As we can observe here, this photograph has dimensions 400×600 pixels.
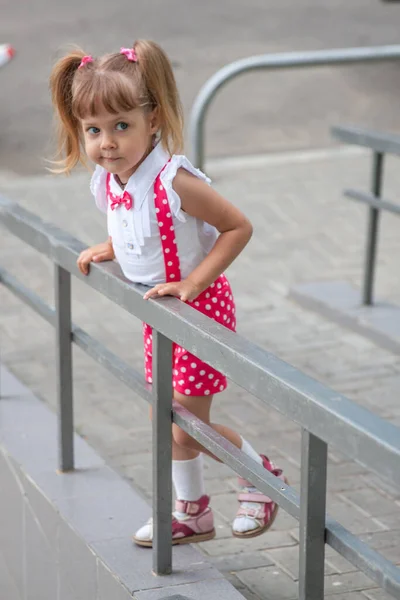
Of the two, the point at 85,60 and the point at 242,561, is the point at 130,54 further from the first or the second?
the point at 242,561

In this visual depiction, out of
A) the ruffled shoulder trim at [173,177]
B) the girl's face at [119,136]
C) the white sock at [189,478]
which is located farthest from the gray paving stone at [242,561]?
→ the girl's face at [119,136]

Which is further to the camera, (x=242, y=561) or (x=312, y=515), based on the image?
(x=242, y=561)

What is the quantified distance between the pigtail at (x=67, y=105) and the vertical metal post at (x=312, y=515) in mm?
1402

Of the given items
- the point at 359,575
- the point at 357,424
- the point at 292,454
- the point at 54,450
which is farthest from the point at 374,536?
the point at 357,424

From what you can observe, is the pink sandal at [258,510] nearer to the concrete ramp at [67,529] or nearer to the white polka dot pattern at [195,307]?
the concrete ramp at [67,529]

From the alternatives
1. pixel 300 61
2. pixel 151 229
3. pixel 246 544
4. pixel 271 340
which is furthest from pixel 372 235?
pixel 151 229

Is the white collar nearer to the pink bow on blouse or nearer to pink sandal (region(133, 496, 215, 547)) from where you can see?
the pink bow on blouse

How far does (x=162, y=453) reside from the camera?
3.42 metres

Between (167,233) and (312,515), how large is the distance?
1153mm

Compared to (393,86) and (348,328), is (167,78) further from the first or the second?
(393,86)

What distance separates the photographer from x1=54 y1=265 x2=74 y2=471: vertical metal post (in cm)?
404

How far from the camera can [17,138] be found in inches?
→ 463

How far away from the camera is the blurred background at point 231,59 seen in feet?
38.9

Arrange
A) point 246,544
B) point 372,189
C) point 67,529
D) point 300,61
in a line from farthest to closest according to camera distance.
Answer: point 300,61, point 372,189, point 246,544, point 67,529
